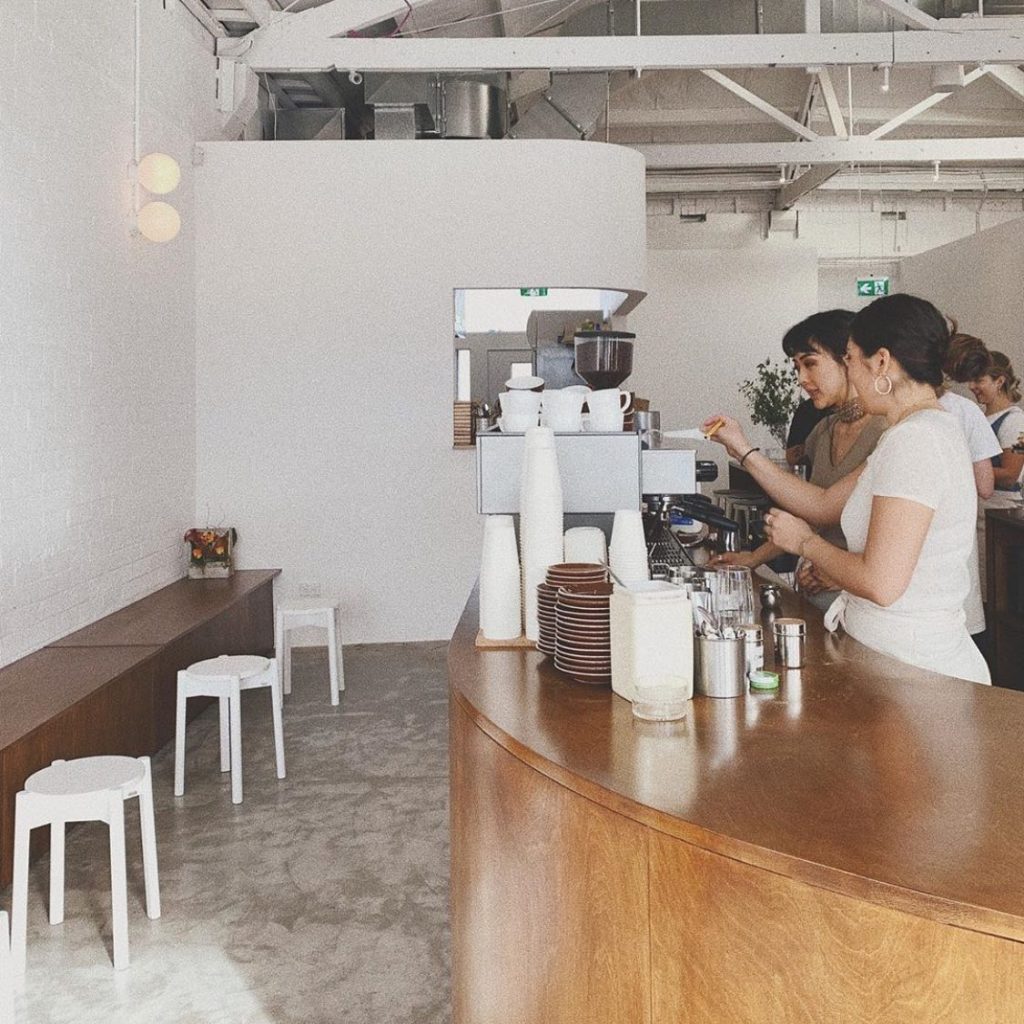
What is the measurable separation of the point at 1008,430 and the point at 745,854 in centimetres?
448

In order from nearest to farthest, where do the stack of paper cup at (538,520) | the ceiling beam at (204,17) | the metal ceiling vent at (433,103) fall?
the stack of paper cup at (538,520) → the ceiling beam at (204,17) → the metal ceiling vent at (433,103)

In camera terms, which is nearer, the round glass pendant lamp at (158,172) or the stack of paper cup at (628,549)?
the stack of paper cup at (628,549)

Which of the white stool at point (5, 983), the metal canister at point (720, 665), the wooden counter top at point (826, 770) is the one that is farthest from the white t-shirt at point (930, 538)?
the white stool at point (5, 983)

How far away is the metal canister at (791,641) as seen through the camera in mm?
2045

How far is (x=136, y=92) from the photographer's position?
16.6 feet

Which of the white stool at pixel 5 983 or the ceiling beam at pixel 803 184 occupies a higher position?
the ceiling beam at pixel 803 184

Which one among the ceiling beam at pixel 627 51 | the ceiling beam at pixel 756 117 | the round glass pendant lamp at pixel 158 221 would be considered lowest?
the round glass pendant lamp at pixel 158 221

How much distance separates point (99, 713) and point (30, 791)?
1008mm

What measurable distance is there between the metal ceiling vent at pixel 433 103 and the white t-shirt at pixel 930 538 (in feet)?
18.7

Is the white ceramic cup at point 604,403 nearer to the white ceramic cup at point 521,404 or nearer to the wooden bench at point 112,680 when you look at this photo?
the white ceramic cup at point 521,404

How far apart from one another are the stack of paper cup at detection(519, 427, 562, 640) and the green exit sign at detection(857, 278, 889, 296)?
1020cm

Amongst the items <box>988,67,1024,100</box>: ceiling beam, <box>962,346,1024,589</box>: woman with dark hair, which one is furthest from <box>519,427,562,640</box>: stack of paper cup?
<box>988,67,1024,100</box>: ceiling beam

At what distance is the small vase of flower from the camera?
598 centimetres

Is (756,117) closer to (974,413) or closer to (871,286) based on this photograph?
(871,286)
